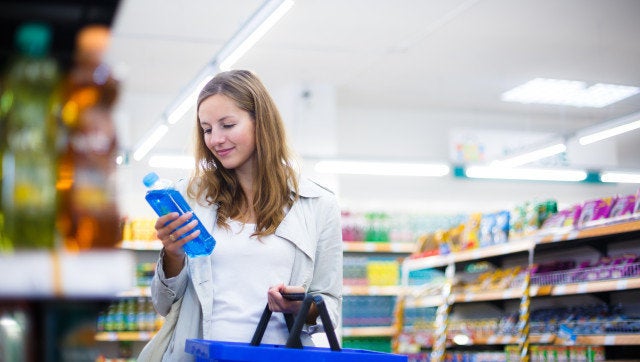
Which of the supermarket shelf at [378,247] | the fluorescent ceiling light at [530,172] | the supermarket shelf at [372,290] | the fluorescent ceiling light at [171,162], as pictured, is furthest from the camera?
the fluorescent ceiling light at [171,162]

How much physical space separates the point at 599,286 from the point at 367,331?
14.6ft

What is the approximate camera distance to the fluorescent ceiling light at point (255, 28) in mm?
5406

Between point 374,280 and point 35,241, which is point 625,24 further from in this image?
point 35,241

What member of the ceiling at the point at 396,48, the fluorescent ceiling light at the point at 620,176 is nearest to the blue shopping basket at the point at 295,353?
the ceiling at the point at 396,48

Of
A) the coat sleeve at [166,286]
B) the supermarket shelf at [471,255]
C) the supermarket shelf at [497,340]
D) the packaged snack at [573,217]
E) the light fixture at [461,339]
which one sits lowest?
the light fixture at [461,339]

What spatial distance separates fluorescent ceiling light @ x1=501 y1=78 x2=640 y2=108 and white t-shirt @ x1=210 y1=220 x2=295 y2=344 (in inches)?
350

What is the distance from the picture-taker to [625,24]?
8.53 meters

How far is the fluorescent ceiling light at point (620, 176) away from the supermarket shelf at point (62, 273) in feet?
36.2

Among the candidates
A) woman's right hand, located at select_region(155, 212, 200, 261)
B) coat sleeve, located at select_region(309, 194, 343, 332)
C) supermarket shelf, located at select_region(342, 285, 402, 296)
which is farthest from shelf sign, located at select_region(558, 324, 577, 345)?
woman's right hand, located at select_region(155, 212, 200, 261)

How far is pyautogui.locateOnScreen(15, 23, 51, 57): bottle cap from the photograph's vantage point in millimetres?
594

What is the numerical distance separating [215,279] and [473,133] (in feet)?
33.3

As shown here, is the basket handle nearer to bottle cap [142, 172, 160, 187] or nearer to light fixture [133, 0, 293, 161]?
bottle cap [142, 172, 160, 187]

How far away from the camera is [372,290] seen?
909 centimetres

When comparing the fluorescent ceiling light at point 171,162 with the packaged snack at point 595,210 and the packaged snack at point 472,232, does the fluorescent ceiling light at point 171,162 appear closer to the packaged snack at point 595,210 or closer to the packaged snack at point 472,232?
the packaged snack at point 472,232
